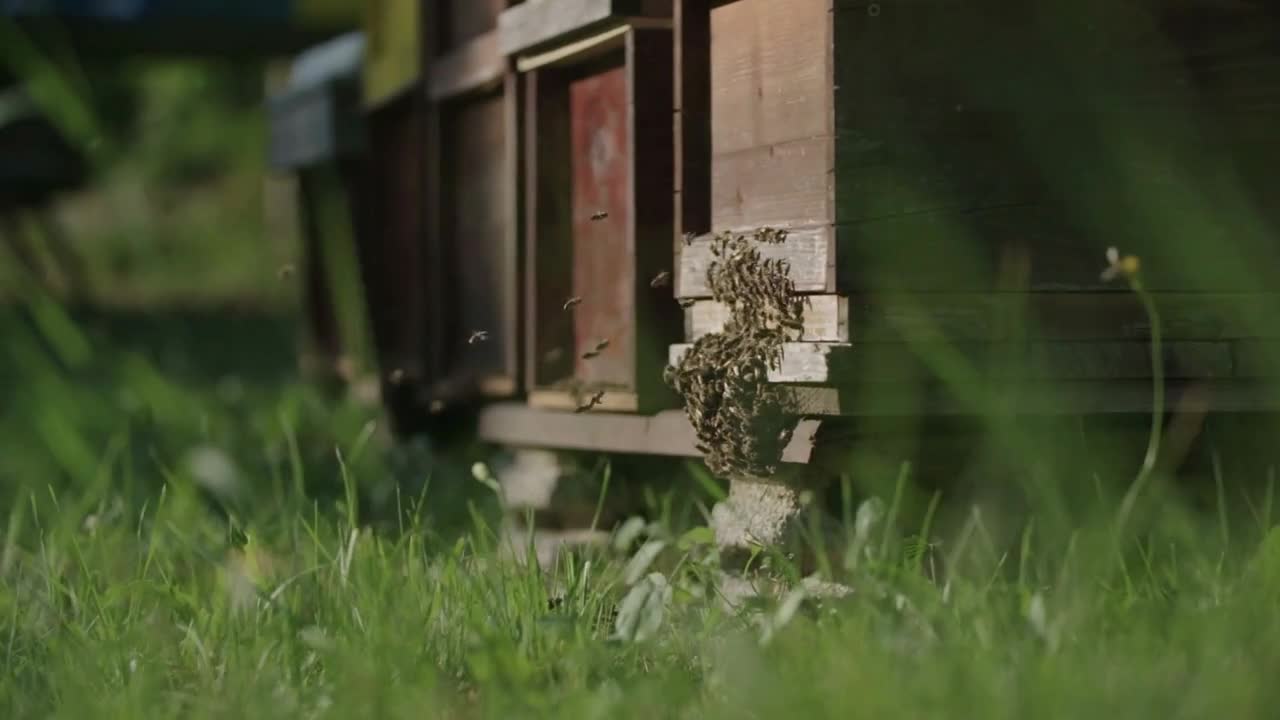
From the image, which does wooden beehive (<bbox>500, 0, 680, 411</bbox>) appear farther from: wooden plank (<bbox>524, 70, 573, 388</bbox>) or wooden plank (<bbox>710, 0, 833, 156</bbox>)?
wooden plank (<bbox>710, 0, 833, 156</bbox>)

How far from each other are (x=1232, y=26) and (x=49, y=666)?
9.51 ft

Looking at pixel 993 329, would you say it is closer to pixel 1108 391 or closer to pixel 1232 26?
pixel 1108 391

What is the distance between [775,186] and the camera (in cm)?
398

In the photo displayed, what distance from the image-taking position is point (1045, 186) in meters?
3.93

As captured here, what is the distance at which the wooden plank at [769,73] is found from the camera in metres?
3.80

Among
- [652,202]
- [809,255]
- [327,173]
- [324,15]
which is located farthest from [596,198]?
[324,15]

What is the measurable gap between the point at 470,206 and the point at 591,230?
1074mm

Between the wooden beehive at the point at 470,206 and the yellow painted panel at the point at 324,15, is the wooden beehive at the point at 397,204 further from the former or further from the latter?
the yellow painted panel at the point at 324,15

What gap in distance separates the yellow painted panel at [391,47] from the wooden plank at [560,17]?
52.0 inches

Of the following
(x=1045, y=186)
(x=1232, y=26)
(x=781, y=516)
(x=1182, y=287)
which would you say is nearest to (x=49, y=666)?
(x=781, y=516)

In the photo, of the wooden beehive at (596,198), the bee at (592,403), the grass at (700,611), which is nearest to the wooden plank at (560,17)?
the wooden beehive at (596,198)

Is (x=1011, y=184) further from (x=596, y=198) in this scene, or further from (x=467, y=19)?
(x=467, y=19)

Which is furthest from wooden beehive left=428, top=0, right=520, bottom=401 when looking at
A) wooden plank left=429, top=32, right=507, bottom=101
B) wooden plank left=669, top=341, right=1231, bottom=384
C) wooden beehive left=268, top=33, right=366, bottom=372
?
wooden plank left=669, top=341, right=1231, bottom=384

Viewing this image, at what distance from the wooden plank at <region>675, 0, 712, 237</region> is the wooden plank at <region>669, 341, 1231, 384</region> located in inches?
21.2
